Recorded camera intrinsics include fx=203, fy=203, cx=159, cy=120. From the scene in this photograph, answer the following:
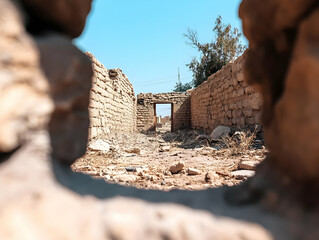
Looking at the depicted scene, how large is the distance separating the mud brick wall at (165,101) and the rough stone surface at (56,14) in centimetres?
1156

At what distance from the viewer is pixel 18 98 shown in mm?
839

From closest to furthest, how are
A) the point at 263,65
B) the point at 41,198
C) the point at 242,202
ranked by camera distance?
1. the point at 41,198
2. the point at 242,202
3. the point at 263,65

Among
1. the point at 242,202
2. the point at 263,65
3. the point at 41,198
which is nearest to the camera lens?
the point at 41,198

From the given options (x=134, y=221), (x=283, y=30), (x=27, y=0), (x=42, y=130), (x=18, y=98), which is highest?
(x=27, y=0)

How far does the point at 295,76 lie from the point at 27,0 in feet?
4.06

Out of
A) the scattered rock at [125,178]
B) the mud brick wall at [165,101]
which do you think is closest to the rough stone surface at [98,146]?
the scattered rock at [125,178]

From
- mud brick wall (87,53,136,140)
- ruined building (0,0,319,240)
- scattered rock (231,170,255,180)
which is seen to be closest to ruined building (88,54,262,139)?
mud brick wall (87,53,136,140)

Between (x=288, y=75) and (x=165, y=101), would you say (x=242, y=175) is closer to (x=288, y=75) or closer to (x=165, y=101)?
(x=288, y=75)

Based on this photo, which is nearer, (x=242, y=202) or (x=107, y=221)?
(x=107, y=221)

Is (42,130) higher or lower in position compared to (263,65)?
lower

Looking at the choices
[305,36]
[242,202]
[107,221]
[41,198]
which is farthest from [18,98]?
[305,36]

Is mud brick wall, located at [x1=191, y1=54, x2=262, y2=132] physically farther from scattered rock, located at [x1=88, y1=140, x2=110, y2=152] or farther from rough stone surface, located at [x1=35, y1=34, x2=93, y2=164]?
rough stone surface, located at [x1=35, y1=34, x2=93, y2=164]

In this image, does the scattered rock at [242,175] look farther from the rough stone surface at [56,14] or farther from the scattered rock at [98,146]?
the scattered rock at [98,146]

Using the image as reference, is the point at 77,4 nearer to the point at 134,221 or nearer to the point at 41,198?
the point at 41,198
